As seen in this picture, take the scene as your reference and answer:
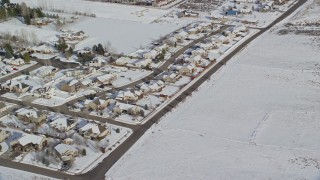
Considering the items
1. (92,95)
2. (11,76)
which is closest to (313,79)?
(92,95)

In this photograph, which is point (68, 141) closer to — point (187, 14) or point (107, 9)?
point (187, 14)

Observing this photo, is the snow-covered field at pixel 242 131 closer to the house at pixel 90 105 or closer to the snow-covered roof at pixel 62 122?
the snow-covered roof at pixel 62 122

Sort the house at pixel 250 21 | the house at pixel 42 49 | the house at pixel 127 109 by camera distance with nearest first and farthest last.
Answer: the house at pixel 127 109
the house at pixel 42 49
the house at pixel 250 21

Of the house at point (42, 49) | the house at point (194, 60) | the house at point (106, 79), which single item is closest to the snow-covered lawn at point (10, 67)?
the house at point (42, 49)

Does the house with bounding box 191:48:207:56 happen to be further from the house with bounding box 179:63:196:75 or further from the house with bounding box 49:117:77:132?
the house with bounding box 49:117:77:132

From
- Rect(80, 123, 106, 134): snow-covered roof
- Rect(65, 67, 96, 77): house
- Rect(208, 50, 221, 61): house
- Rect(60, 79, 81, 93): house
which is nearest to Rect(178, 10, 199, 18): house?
Rect(208, 50, 221, 61): house

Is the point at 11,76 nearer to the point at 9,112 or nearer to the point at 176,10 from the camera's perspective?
the point at 9,112
